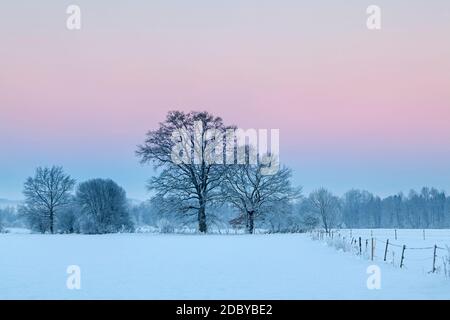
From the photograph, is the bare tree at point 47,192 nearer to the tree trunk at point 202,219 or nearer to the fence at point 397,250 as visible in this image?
the tree trunk at point 202,219

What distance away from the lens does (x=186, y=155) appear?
41.1m

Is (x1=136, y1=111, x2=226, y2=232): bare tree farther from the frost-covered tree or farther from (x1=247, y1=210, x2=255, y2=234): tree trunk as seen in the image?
the frost-covered tree

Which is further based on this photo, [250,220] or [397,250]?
[250,220]

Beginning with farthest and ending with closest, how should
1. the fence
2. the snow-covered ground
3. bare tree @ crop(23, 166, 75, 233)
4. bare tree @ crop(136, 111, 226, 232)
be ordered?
bare tree @ crop(23, 166, 75, 233)
bare tree @ crop(136, 111, 226, 232)
the fence
the snow-covered ground

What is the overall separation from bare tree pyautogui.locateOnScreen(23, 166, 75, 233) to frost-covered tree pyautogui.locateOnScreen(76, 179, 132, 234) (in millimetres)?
4299

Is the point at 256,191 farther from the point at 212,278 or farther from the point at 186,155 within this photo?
the point at 212,278

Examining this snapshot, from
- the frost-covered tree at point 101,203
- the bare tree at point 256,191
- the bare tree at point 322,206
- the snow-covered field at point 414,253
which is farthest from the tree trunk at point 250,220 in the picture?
the bare tree at point 322,206

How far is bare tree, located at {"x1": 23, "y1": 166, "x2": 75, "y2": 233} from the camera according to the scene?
5600cm

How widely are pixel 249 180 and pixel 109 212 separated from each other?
23.4 m

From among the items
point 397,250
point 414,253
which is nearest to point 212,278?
point 414,253

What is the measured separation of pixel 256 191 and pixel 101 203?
24.5 meters

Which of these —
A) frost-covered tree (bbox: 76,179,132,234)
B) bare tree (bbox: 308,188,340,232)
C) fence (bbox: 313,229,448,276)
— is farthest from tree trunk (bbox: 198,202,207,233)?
bare tree (bbox: 308,188,340,232)

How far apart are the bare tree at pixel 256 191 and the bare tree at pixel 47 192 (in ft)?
74.8
